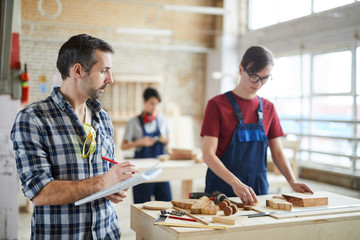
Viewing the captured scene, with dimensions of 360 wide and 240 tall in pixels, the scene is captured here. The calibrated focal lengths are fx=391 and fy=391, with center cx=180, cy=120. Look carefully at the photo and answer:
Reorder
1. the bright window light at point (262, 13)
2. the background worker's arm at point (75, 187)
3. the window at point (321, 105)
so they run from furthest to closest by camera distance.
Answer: the bright window light at point (262, 13)
the window at point (321, 105)
the background worker's arm at point (75, 187)

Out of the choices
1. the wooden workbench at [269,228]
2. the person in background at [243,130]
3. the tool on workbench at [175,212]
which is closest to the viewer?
the wooden workbench at [269,228]

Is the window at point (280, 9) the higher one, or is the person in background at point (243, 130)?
the window at point (280, 9)

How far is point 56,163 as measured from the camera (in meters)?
1.77

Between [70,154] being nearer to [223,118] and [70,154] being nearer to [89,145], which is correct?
[89,145]

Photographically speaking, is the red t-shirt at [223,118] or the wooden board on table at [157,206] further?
the red t-shirt at [223,118]

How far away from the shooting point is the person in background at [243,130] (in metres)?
2.61

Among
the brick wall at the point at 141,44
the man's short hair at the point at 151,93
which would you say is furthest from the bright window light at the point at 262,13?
the man's short hair at the point at 151,93

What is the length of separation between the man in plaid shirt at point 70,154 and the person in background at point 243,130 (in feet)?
2.98

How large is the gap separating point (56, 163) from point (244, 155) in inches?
53.7

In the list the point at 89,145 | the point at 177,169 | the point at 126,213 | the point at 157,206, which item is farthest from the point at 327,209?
the point at 126,213

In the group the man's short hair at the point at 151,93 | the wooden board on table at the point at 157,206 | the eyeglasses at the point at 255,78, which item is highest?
the man's short hair at the point at 151,93

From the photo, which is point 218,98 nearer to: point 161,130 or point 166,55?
point 161,130

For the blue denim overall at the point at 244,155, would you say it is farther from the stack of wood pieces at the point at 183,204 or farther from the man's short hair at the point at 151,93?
the man's short hair at the point at 151,93

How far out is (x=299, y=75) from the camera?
874cm
